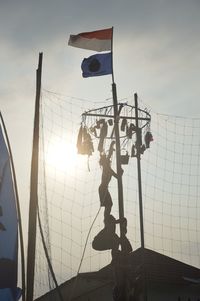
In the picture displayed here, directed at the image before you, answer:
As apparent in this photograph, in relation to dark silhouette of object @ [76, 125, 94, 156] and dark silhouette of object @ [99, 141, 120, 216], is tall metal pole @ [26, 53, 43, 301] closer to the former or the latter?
dark silhouette of object @ [99, 141, 120, 216]

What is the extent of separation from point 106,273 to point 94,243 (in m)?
9.59

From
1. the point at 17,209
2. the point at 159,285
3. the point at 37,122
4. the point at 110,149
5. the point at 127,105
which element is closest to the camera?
the point at 17,209

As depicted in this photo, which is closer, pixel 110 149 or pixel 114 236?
pixel 114 236

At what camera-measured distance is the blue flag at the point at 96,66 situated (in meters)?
11.6

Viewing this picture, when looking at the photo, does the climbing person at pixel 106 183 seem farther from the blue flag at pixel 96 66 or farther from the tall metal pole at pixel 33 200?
the blue flag at pixel 96 66

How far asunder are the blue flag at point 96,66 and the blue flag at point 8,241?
11.8 ft

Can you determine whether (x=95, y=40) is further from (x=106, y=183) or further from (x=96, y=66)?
Answer: (x=106, y=183)

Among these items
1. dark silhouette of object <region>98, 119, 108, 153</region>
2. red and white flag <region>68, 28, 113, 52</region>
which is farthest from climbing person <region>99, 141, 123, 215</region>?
red and white flag <region>68, 28, 113, 52</region>

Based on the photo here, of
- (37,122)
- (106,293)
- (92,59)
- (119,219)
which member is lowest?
(106,293)

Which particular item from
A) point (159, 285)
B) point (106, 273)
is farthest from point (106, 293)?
point (159, 285)

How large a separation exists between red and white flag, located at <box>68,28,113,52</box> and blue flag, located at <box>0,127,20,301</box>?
4156 mm

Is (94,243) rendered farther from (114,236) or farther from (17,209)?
(17,209)

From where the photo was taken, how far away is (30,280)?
8688mm

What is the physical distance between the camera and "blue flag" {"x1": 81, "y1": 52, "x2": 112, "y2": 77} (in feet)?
38.1
